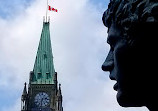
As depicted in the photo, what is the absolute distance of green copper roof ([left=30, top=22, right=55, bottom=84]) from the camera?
2415 inches

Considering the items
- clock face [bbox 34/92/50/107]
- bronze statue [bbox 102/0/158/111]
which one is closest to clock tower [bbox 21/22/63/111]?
clock face [bbox 34/92/50/107]

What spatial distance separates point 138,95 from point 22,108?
59.3m

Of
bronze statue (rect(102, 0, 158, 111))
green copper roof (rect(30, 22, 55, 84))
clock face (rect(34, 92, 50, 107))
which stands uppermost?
green copper roof (rect(30, 22, 55, 84))

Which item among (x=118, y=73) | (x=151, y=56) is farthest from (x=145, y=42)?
(x=118, y=73)

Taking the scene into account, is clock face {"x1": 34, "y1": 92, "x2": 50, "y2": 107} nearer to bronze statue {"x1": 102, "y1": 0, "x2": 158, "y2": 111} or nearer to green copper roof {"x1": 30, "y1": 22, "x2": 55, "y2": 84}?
green copper roof {"x1": 30, "y1": 22, "x2": 55, "y2": 84}

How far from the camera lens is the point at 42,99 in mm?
61594

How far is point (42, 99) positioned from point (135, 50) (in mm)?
60155

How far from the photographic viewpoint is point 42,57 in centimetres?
6231

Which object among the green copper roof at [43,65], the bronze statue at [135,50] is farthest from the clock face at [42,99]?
the bronze statue at [135,50]

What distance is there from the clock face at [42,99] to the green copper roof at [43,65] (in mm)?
1607

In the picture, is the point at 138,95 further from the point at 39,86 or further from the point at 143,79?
the point at 39,86

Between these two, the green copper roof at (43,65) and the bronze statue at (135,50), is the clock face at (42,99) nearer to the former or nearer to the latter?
the green copper roof at (43,65)

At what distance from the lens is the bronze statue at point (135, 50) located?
72.1 inches

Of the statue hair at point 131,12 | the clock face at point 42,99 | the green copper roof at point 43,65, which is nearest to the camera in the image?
the statue hair at point 131,12
